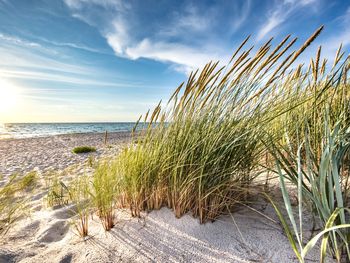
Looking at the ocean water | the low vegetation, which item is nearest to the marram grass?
the low vegetation

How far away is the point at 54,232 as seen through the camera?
68.6 inches

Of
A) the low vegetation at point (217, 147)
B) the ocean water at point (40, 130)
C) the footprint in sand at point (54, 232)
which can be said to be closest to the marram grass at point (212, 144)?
the low vegetation at point (217, 147)

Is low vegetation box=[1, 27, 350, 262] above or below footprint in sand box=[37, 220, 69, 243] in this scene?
above

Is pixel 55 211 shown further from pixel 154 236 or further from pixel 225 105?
pixel 225 105

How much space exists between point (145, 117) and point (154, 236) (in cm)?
100

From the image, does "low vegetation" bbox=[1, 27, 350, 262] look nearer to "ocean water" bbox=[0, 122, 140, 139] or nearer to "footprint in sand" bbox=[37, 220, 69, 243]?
"footprint in sand" bbox=[37, 220, 69, 243]

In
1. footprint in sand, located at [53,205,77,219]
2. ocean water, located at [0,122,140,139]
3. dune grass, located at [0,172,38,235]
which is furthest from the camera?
ocean water, located at [0,122,140,139]

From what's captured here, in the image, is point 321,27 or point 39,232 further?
point 39,232

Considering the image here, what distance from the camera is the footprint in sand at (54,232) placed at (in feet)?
5.39

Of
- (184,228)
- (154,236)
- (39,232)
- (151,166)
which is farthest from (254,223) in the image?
(39,232)

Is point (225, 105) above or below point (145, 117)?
above

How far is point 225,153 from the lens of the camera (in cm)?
144

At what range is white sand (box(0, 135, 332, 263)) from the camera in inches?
49.5

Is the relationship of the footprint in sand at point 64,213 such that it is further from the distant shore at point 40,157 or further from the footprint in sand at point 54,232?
the distant shore at point 40,157
